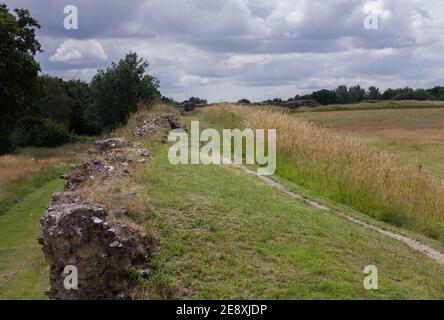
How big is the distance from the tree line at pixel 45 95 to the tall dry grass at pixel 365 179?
1772 centimetres

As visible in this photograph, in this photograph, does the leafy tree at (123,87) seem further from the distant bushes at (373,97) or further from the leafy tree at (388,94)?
the leafy tree at (388,94)

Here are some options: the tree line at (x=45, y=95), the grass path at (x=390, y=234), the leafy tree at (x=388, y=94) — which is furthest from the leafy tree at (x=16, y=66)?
the leafy tree at (x=388, y=94)

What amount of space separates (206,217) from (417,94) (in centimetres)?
10710

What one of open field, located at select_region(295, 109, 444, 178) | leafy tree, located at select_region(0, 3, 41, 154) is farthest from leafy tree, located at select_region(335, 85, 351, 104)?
leafy tree, located at select_region(0, 3, 41, 154)

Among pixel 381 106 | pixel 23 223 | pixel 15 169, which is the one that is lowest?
pixel 23 223

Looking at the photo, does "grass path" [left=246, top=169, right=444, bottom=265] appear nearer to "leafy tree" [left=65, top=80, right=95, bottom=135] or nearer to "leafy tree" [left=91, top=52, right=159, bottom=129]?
"leafy tree" [left=91, top=52, right=159, bottom=129]

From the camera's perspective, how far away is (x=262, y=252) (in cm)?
807

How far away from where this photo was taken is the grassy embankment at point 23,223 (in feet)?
30.2

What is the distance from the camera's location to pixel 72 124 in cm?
8669

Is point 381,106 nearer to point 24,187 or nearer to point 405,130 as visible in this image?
point 405,130

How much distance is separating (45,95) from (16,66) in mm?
6961

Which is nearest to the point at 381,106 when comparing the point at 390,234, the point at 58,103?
the point at 58,103
